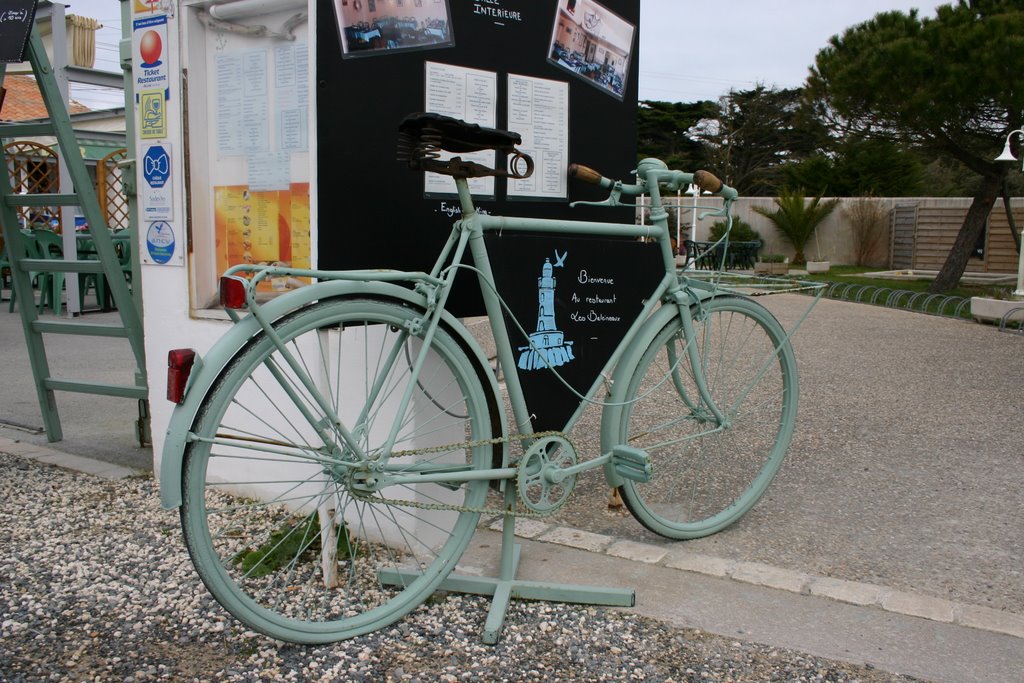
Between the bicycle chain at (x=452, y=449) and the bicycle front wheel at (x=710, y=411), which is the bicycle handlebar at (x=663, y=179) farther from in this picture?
the bicycle chain at (x=452, y=449)

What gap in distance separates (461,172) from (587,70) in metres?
1.42

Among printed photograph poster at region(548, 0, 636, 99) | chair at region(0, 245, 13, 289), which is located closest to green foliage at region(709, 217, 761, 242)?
chair at region(0, 245, 13, 289)

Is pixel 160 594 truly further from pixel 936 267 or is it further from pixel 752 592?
pixel 936 267

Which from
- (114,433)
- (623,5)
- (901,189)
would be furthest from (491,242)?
(901,189)

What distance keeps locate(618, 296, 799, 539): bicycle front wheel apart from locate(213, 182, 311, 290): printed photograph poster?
1.44 meters

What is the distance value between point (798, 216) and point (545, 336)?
80.3 ft

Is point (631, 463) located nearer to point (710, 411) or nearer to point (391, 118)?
point (710, 411)

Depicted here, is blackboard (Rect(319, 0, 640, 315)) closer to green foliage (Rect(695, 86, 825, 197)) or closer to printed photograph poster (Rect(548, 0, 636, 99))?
printed photograph poster (Rect(548, 0, 636, 99))

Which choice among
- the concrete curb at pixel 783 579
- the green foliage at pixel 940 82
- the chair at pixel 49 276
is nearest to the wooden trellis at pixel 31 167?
the chair at pixel 49 276

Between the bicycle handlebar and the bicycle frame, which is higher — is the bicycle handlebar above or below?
above

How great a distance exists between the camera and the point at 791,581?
3176 millimetres

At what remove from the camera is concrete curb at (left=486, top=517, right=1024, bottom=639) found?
2.93m

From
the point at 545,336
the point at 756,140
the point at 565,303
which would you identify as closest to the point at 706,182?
the point at 565,303

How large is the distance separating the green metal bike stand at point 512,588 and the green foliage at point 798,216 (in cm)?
2428
